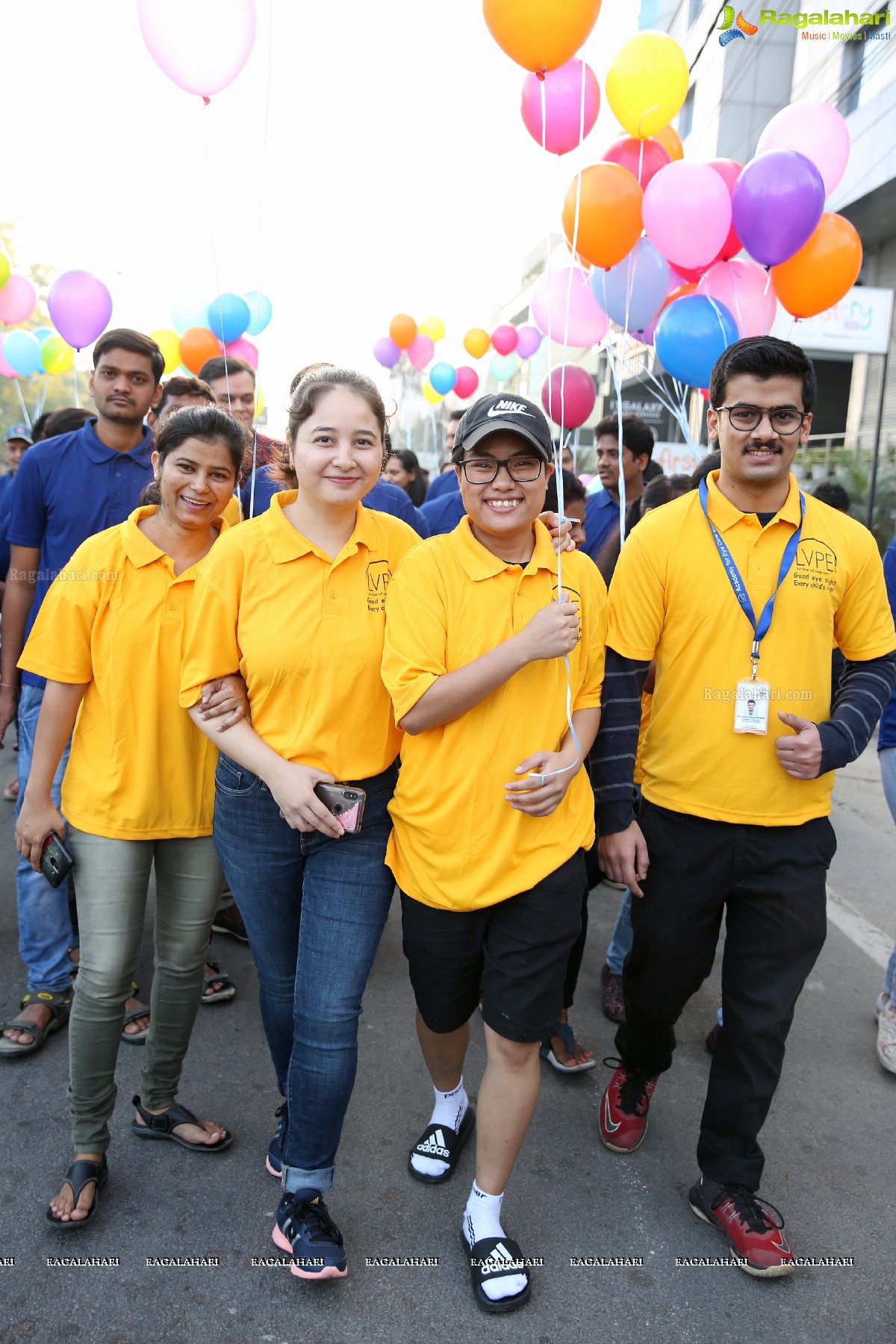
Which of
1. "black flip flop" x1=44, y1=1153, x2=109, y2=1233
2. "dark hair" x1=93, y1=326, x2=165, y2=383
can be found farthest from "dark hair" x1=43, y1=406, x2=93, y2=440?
"black flip flop" x1=44, y1=1153, x2=109, y2=1233

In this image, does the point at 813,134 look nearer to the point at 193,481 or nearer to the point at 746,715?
the point at 746,715

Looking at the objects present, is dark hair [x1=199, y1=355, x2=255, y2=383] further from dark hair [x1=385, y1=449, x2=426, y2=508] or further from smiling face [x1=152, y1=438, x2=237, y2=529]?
smiling face [x1=152, y1=438, x2=237, y2=529]

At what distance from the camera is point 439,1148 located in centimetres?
263

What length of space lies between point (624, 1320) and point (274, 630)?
70.7 inches

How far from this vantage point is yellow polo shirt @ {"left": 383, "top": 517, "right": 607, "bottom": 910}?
6.99 ft

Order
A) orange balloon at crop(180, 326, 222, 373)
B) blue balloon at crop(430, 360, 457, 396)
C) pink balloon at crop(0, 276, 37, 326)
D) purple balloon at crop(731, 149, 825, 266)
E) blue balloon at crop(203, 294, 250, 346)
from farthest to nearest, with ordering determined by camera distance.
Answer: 1. blue balloon at crop(430, 360, 457, 396)
2. pink balloon at crop(0, 276, 37, 326)
3. orange balloon at crop(180, 326, 222, 373)
4. blue balloon at crop(203, 294, 250, 346)
5. purple balloon at crop(731, 149, 825, 266)

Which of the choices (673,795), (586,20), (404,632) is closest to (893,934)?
(673,795)

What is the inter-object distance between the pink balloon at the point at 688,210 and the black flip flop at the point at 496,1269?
459 centimetres

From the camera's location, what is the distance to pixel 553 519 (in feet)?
8.00

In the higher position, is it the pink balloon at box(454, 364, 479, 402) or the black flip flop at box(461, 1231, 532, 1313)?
the pink balloon at box(454, 364, 479, 402)

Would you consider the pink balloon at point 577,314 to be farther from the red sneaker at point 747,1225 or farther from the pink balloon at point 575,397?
the red sneaker at point 747,1225

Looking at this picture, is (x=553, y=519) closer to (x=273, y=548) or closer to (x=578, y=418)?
(x=273, y=548)

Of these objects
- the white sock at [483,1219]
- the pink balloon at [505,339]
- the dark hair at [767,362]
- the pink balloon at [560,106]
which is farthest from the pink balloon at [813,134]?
the pink balloon at [505,339]

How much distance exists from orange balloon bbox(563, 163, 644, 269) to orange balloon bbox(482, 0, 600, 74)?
4.19 ft
